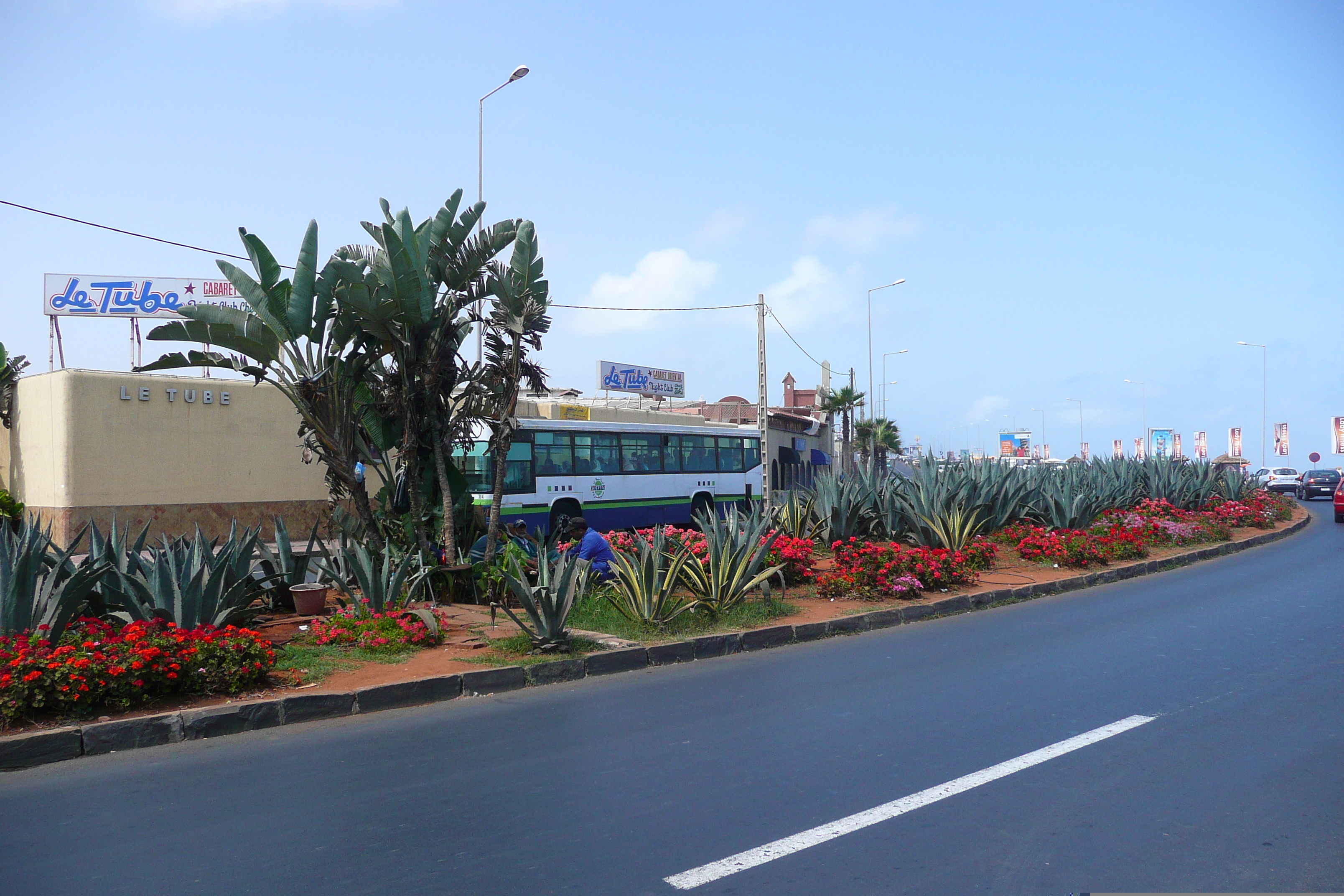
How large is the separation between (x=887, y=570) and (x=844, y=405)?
47014 millimetres

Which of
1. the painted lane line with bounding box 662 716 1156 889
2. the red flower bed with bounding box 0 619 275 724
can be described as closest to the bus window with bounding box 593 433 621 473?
the red flower bed with bounding box 0 619 275 724

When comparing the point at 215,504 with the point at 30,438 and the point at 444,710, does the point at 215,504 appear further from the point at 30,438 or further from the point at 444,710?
the point at 444,710

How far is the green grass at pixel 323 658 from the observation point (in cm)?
753

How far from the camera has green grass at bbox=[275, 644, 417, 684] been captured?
24.7 ft

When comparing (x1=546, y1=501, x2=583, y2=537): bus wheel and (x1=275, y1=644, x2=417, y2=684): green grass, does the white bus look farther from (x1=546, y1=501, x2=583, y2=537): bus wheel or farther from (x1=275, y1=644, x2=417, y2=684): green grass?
(x1=275, y1=644, x2=417, y2=684): green grass

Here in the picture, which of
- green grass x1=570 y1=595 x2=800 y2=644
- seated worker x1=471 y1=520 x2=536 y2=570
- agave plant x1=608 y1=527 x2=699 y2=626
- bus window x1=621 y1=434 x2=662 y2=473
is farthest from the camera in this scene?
bus window x1=621 y1=434 x2=662 y2=473

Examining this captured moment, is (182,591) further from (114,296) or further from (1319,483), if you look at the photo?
(1319,483)

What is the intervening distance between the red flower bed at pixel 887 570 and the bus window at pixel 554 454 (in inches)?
314

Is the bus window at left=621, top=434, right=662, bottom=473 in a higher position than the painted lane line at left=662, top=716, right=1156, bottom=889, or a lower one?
higher

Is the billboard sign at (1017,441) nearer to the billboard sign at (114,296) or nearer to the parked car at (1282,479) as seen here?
the parked car at (1282,479)

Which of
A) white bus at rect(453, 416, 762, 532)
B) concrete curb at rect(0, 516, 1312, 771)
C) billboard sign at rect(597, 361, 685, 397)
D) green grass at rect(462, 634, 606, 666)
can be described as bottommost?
concrete curb at rect(0, 516, 1312, 771)

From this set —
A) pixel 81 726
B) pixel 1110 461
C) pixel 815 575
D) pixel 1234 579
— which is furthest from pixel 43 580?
pixel 1110 461

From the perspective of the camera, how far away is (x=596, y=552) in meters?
10.9

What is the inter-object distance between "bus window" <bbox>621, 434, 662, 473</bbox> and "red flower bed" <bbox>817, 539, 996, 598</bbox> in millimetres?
9366
